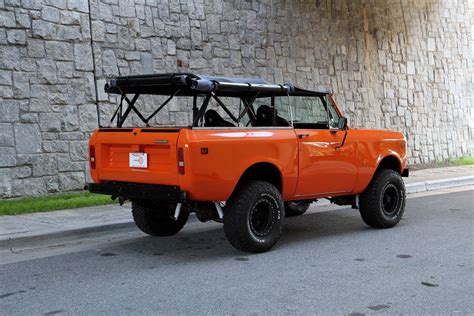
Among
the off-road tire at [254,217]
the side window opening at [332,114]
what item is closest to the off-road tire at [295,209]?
the side window opening at [332,114]

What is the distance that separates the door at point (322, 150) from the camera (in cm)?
722

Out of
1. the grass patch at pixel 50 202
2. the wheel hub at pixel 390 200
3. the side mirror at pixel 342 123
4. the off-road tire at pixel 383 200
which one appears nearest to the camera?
the side mirror at pixel 342 123

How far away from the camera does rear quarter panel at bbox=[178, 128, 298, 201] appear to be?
6062 millimetres

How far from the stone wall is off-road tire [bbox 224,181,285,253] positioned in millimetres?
5056

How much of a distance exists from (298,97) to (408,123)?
11.4m

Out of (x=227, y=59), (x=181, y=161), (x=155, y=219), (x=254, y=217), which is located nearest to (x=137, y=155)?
(x=181, y=161)

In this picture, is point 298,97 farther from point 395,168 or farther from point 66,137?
A: point 66,137

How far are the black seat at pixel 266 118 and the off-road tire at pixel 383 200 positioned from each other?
1697mm

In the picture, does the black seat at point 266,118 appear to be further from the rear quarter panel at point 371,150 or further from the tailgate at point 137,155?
the tailgate at point 137,155

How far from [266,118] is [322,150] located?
2.59 ft

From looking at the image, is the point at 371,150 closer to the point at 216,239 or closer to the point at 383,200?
the point at 383,200

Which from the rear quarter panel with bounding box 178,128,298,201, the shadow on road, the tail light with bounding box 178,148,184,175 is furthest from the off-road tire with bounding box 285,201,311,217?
the tail light with bounding box 178,148,184,175

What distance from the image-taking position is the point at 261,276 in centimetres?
565

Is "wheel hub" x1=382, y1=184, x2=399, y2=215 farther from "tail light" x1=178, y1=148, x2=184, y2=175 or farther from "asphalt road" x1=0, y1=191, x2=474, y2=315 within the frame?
"tail light" x1=178, y1=148, x2=184, y2=175
